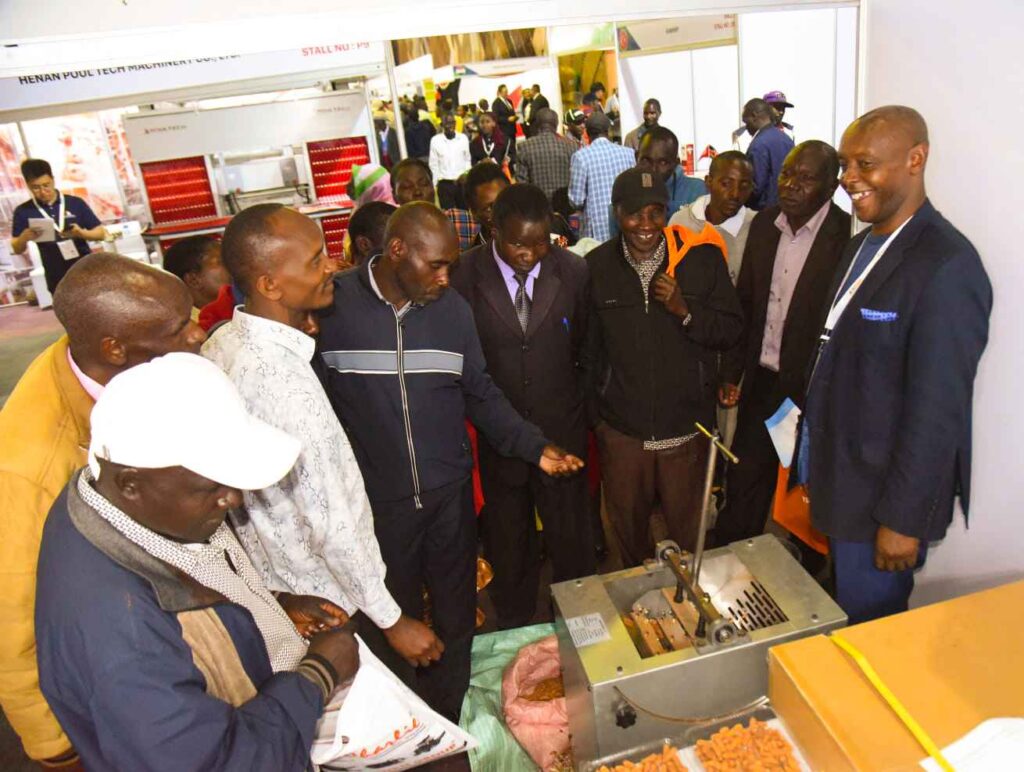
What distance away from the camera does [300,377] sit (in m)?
1.68

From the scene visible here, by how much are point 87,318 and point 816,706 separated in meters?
1.82

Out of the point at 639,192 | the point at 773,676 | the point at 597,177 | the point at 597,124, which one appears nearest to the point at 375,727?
the point at 773,676

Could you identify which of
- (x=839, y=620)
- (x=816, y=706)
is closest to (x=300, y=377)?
(x=816, y=706)

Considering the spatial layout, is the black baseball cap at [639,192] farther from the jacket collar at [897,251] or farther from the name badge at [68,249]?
the name badge at [68,249]

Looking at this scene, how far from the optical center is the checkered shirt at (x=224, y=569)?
1138 millimetres

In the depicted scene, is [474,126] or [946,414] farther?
[474,126]

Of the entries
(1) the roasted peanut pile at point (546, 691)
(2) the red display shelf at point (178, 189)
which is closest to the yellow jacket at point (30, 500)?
(1) the roasted peanut pile at point (546, 691)

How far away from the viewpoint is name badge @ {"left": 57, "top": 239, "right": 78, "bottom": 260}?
6.46 metres

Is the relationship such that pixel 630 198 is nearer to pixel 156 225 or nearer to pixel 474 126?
pixel 156 225

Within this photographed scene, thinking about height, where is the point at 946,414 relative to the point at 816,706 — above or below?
above

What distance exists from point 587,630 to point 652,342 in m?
1.27

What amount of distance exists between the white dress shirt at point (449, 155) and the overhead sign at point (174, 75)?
3830 mm

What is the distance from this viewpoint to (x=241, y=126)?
7035 mm

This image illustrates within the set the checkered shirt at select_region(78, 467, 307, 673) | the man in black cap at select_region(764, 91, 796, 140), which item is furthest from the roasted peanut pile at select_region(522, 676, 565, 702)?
the man in black cap at select_region(764, 91, 796, 140)
